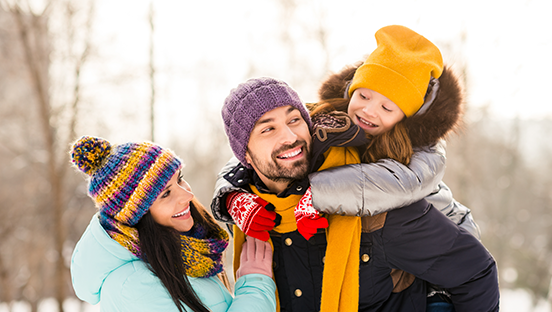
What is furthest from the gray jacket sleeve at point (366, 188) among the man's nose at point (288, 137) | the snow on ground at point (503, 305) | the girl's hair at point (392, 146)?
the snow on ground at point (503, 305)

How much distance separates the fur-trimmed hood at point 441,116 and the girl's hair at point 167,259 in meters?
1.37

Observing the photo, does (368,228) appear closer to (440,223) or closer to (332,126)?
(440,223)

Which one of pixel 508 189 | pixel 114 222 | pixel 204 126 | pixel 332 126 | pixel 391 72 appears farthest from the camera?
pixel 508 189

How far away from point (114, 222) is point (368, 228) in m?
1.19

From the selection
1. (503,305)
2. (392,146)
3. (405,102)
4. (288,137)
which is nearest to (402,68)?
(405,102)

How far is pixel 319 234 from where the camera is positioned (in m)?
1.71

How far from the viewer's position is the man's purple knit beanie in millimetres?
1732

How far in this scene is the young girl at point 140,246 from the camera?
57.6 inches

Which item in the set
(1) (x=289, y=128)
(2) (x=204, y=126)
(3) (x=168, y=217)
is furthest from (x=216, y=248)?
(2) (x=204, y=126)

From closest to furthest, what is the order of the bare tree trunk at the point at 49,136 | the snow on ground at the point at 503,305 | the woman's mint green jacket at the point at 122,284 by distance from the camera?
1. the woman's mint green jacket at the point at 122,284
2. the bare tree trunk at the point at 49,136
3. the snow on ground at the point at 503,305

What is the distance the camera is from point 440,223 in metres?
1.53

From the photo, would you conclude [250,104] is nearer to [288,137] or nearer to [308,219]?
[288,137]

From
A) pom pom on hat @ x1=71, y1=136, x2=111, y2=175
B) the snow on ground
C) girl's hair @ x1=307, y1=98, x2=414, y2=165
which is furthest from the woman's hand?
the snow on ground

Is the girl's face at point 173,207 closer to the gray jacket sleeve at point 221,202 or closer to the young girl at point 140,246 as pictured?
the young girl at point 140,246
